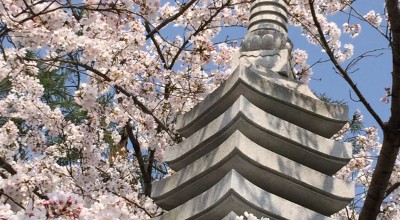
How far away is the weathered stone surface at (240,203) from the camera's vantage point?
4.62 metres

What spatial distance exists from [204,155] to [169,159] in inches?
18.7

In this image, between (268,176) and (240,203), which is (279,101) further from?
(240,203)

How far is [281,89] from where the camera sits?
5.35m

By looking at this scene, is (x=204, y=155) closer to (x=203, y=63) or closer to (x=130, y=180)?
(x=203, y=63)

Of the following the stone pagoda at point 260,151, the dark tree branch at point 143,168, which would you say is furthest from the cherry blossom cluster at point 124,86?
the stone pagoda at point 260,151

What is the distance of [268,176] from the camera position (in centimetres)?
495

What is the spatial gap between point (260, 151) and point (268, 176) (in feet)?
0.64

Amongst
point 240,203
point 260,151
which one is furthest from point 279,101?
point 240,203

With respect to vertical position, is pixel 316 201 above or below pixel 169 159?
below

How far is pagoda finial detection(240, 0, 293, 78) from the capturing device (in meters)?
5.57

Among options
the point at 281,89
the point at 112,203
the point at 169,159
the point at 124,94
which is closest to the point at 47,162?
the point at 124,94

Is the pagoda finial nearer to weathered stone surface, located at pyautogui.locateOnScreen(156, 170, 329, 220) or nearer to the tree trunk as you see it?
the tree trunk

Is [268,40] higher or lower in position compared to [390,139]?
higher

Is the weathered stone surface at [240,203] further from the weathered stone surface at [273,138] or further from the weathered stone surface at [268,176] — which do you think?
the weathered stone surface at [273,138]
